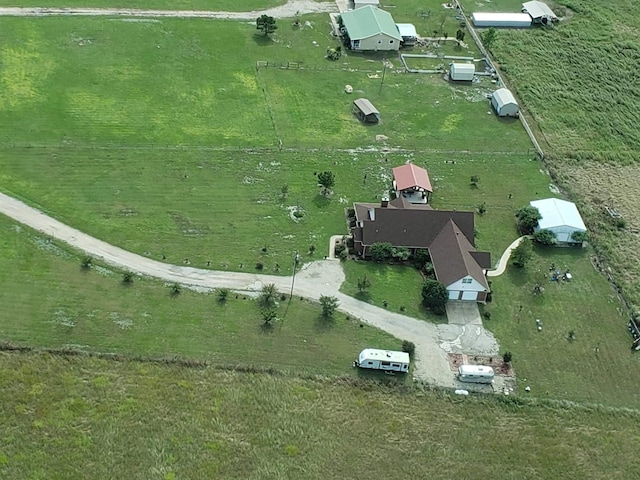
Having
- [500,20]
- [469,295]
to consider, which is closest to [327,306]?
[469,295]

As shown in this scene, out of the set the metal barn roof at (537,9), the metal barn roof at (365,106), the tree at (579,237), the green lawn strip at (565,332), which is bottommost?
the green lawn strip at (565,332)

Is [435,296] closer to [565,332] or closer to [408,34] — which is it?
[565,332]

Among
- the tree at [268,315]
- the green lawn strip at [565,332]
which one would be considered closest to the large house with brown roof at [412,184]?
the green lawn strip at [565,332]

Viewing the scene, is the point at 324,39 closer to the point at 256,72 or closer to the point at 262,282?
the point at 256,72

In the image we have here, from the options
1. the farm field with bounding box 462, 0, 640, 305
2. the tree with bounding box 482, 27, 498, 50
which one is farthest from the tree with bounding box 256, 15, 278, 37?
the farm field with bounding box 462, 0, 640, 305

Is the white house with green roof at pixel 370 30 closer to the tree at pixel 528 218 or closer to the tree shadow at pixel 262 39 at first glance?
the tree shadow at pixel 262 39

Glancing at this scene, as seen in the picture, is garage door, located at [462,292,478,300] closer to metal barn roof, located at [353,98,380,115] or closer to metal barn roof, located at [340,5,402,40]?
metal barn roof, located at [353,98,380,115]
